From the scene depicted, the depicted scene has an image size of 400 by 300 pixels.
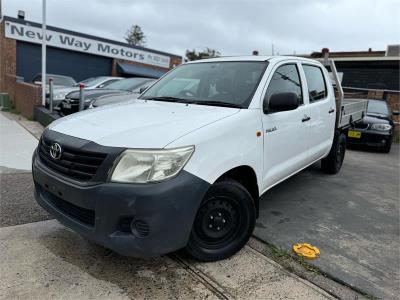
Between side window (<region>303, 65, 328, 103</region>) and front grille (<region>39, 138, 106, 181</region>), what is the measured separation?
308cm

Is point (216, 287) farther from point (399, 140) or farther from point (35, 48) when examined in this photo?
point (35, 48)

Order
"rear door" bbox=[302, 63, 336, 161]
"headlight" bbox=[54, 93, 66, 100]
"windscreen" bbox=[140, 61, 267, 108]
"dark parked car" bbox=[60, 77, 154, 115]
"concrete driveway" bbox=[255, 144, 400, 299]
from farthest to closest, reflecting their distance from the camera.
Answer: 1. "headlight" bbox=[54, 93, 66, 100]
2. "dark parked car" bbox=[60, 77, 154, 115]
3. "rear door" bbox=[302, 63, 336, 161]
4. "windscreen" bbox=[140, 61, 267, 108]
5. "concrete driveway" bbox=[255, 144, 400, 299]

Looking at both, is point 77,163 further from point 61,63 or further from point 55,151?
point 61,63

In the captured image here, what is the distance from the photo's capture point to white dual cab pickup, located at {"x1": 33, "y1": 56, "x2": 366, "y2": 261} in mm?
2467

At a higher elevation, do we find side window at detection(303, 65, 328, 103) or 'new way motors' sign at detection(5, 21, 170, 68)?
'new way motors' sign at detection(5, 21, 170, 68)

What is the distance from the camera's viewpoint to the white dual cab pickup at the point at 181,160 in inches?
97.1

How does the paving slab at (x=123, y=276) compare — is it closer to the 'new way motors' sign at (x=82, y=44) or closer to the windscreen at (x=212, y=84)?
the windscreen at (x=212, y=84)

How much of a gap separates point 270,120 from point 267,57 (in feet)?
3.00

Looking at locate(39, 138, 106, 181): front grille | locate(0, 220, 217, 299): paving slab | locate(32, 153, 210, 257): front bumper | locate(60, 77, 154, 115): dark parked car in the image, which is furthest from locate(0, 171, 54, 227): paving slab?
locate(60, 77, 154, 115): dark parked car

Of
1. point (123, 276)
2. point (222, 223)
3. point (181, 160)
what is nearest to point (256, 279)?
point (222, 223)

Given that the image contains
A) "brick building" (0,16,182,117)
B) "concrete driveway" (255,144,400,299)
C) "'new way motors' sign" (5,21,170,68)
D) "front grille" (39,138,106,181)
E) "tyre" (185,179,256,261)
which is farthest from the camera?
"'new way motors' sign" (5,21,170,68)

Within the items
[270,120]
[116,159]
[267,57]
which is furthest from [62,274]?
[267,57]

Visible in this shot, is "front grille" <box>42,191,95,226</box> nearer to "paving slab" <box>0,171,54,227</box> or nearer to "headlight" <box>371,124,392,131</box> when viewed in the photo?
"paving slab" <box>0,171,54,227</box>

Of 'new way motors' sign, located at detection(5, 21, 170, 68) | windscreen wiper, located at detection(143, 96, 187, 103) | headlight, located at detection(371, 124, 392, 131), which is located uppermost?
'new way motors' sign, located at detection(5, 21, 170, 68)
